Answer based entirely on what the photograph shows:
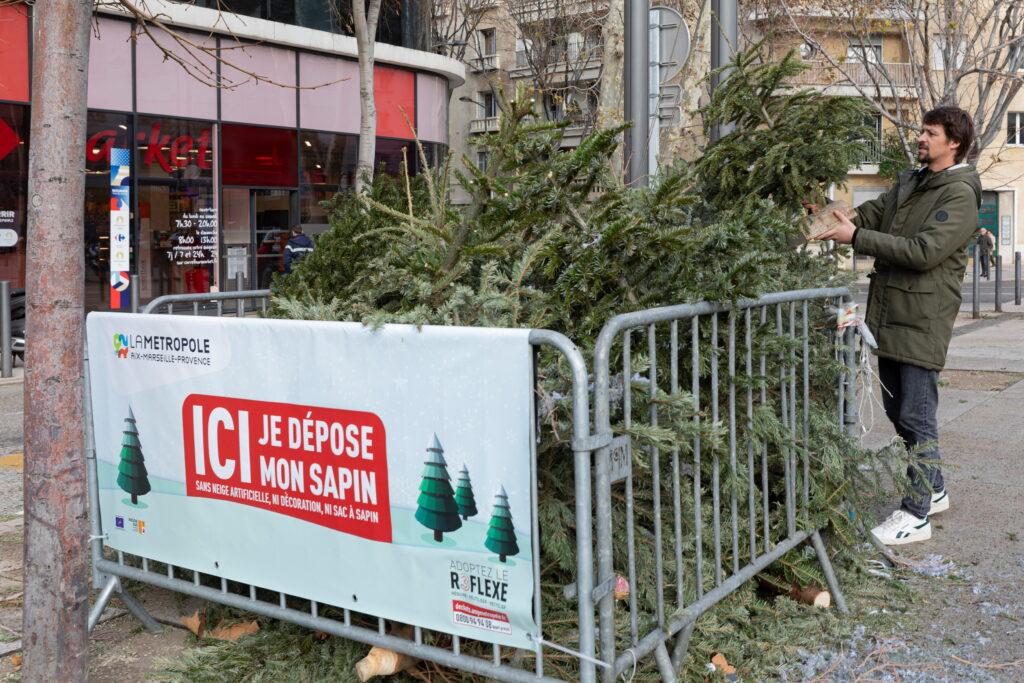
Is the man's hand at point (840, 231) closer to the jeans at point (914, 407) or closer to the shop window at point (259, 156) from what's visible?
the jeans at point (914, 407)

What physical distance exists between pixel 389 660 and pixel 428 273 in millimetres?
1199

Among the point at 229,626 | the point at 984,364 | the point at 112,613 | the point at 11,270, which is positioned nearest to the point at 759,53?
the point at 229,626

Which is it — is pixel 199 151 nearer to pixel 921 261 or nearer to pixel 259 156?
pixel 259 156

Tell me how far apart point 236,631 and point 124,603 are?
59 centimetres

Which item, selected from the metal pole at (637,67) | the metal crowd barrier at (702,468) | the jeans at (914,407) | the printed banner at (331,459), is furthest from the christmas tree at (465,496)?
the metal pole at (637,67)

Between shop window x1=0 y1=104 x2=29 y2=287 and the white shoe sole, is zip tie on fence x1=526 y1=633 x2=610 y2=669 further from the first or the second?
shop window x1=0 y1=104 x2=29 y2=287

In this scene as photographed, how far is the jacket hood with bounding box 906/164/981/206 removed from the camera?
4.91 meters

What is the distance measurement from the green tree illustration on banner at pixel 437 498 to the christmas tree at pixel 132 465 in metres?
1.34

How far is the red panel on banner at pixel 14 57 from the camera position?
16609 millimetres

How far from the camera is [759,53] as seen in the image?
4.59 metres

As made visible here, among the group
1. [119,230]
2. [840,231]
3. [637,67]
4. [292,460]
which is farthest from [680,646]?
[119,230]

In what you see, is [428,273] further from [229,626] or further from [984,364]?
[984,364]

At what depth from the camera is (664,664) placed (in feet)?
10.6

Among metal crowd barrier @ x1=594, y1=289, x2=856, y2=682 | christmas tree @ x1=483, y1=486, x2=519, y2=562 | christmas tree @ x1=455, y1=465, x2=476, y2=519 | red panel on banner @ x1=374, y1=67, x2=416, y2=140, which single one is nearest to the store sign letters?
red panel on banner @ x1=374, y1=67, x2=416, y2=140
